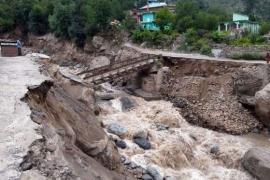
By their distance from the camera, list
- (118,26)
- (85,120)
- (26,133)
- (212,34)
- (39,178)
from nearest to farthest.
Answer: (39,178)
(26,133)
(85,120)
(212,34)
(118,26)

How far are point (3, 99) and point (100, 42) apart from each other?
29.9 meters

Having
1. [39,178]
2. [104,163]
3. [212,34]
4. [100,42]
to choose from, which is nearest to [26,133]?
[39,178]

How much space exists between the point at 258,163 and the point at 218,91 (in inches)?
381

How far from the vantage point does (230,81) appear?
2672cm

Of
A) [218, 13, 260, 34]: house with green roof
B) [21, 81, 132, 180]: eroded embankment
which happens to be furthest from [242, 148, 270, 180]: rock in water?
[218, 13, 260, 34]: house with green roof

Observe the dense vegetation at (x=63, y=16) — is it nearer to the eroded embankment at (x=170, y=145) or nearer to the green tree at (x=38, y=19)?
the green tree at (x=38, y=19)

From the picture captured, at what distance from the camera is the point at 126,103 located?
26.2m

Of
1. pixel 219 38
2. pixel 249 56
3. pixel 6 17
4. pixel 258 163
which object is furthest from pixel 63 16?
pixel 258 163

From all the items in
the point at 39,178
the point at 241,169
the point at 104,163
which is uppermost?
the point at 39,178

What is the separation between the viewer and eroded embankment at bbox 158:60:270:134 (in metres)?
24.5

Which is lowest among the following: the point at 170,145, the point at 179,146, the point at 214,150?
the point at 214,150

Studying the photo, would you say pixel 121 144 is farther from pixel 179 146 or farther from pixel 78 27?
pixel 78 27

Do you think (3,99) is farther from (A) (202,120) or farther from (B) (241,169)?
(A) (202,120)

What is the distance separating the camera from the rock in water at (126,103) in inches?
1011
